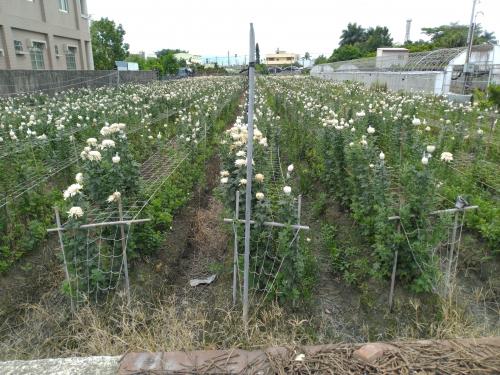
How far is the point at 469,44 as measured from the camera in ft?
60.4

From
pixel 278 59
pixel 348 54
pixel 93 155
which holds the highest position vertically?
pixel 348 54

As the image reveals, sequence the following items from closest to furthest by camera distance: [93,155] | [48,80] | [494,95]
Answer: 1. [93,155]
2. [494,95]
3. [48,80]

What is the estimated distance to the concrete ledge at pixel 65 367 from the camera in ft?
7.67

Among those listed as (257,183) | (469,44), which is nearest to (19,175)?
(257,183)

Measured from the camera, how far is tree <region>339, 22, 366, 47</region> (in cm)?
7119

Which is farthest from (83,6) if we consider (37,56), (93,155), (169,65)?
(93,155)

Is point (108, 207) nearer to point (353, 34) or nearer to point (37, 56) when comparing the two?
point (37, 56)

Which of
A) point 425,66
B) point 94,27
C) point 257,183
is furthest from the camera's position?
point 94,27

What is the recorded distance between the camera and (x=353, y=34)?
72312mm

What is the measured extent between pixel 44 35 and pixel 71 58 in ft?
13.1

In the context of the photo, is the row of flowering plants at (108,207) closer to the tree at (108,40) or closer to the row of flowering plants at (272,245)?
the row of flowering plants at (272,245)

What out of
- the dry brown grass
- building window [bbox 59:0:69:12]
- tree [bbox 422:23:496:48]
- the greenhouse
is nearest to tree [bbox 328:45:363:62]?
tree [bbox 422:23:496:48]

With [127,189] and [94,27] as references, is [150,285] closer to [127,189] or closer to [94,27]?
[127,189]

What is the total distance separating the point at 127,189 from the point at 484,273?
4.42 m
